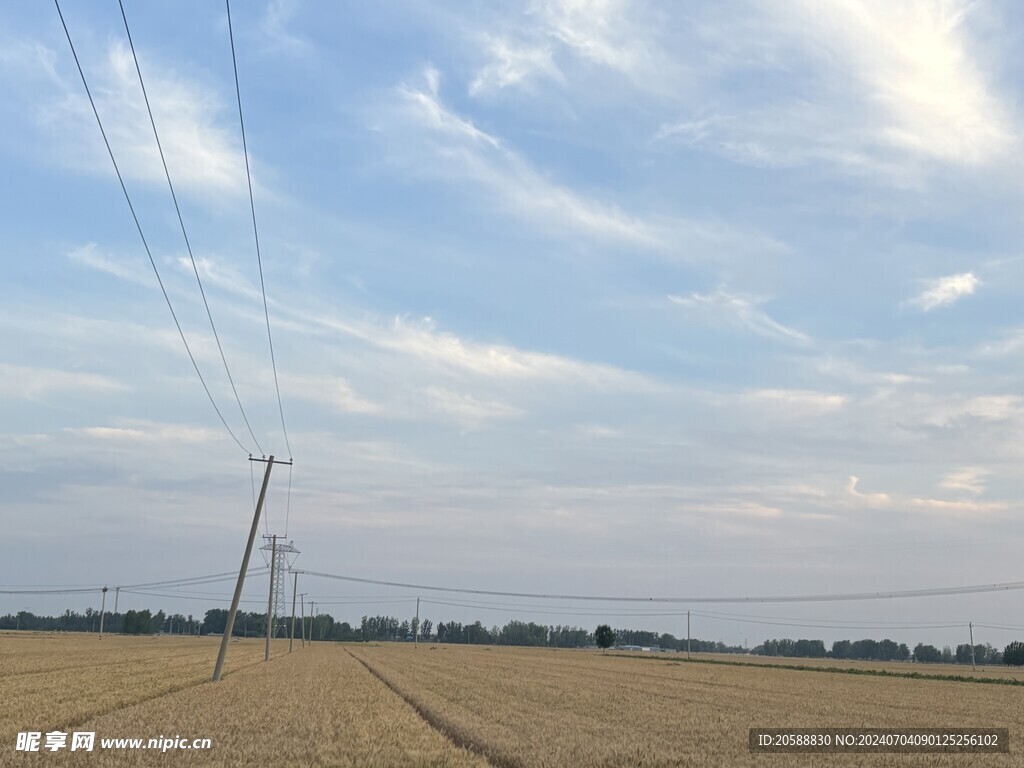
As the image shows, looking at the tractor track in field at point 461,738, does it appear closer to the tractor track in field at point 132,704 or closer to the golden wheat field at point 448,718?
the golden wheat field at point 448,718

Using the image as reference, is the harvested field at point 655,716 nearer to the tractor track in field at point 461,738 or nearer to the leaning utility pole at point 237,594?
the tractor track in field at point 461,738

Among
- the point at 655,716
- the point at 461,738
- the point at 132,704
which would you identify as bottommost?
the point at 132,704

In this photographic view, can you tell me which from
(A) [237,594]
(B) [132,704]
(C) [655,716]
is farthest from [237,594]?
(C) [655,716]

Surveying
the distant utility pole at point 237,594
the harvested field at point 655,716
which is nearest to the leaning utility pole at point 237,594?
the distant utility pole at point 237,594

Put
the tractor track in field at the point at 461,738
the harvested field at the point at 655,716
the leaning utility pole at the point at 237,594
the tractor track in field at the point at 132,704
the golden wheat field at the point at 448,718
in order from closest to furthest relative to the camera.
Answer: the tractor track in field at the point at 461,738
the golden wheat field at the point at 448,718
the harvested field at the point at 655,716
the tractor track in field at the point at 132,704
the leaning utility pole at the point at 237,594

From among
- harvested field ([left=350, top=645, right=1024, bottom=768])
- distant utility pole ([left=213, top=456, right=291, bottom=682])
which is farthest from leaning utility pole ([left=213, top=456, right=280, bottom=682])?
harvested field ([left=350, top=645, right=1024, bottom=768])

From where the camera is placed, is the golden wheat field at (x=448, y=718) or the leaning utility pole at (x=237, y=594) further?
the leaning utility pole at (x=237, y=594)

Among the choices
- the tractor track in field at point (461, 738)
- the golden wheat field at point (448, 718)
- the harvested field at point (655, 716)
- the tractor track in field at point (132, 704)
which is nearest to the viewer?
the tractor track in field at point (461, 738)

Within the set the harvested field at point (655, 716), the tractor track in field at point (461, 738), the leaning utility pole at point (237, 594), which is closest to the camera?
the tractor track in field at point (461, 738)

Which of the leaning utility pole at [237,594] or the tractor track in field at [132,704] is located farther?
the leaning utility pole at [237,594]

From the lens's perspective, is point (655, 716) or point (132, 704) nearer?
point (132, 704)

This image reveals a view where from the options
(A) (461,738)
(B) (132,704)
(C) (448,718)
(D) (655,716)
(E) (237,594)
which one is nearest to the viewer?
(A) (461,738)

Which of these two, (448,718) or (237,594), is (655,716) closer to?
(448,718)

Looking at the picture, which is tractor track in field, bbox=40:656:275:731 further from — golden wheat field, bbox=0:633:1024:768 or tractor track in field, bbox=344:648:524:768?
tractor track in field, bbox=344:648:524:768
